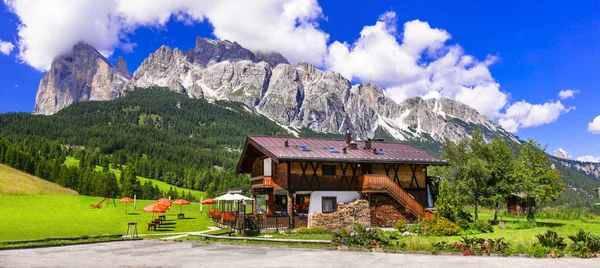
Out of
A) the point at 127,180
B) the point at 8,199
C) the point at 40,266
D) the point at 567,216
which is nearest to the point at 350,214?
the point at 40,266

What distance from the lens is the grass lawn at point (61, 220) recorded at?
32.4 m

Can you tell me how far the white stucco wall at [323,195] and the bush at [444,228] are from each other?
833cm

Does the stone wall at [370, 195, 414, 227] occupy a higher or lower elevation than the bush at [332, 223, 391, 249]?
higher

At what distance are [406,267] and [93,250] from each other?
1665 cm

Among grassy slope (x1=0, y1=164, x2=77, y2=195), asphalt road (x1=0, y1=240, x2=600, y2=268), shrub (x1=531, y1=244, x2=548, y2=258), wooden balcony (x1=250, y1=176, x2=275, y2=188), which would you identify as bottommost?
asphalt road (x1=0, y1=240, x2=600, y2=268)

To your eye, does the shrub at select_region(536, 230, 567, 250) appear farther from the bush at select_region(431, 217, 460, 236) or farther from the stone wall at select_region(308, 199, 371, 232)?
the stone wall at select_region(308, 199, 371, 232)

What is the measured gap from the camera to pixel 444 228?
28734 mm

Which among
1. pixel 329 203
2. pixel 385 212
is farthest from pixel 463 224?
pixel 329 203

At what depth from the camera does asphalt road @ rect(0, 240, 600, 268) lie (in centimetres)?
1681

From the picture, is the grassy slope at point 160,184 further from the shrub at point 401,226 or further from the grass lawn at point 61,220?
the shrub at point 401,226

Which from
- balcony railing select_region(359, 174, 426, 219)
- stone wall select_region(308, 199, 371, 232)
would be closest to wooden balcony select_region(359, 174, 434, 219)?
balcony railing select_region(359, 174, 426, 219)

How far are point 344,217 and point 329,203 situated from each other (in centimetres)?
172

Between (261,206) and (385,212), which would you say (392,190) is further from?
(261,206)

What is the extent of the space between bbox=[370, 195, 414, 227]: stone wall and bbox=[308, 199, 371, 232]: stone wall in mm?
606
